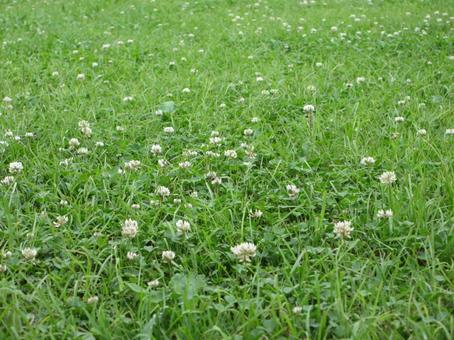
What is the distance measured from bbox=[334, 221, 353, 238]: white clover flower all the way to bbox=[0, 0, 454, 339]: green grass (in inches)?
1.4

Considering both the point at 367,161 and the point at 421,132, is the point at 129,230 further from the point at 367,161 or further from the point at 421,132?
the point at 421,132

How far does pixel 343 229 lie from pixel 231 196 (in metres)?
0.65

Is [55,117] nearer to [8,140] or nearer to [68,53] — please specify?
[8,140]

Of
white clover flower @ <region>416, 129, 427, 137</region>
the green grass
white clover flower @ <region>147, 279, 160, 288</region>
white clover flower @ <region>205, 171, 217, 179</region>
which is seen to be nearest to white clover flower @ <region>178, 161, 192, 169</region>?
the green grass

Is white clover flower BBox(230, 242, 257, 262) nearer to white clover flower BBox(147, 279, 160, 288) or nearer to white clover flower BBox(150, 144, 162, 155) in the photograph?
white clover flower BBox(147, 279, 160, 288)

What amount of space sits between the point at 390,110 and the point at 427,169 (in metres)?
0.97

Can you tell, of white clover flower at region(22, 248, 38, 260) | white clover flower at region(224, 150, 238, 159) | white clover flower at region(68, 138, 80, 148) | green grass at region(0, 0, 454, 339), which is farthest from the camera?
white clover flower at region(68, 138, 80, 148)

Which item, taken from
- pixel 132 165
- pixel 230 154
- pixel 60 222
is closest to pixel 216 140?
pixel 230 154

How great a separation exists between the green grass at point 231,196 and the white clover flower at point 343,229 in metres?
0.04

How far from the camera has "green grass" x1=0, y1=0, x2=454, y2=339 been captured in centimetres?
176

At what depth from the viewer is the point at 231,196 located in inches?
101

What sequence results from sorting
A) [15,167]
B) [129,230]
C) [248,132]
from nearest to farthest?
1. [129,230]
2. [15,167]
3. [248,132]

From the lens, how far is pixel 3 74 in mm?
4652

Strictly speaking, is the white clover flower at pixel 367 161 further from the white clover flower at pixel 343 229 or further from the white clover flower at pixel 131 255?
the white clover flower at pixel 131 255
